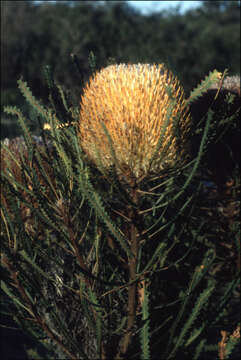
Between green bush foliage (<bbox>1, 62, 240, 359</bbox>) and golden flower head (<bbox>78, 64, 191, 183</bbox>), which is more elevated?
golden flower head (<bbox>78, 64, 191, 183</bbox>)

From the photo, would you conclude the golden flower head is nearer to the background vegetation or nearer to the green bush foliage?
the green bush foliage

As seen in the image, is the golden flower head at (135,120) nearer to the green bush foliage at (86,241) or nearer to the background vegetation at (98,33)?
the green bush foliage at (86,241)

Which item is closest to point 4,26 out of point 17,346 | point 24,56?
point 24,56

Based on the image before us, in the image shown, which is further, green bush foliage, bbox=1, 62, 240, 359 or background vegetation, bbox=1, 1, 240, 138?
background vegetation, bbox=1, 1, 240, 138

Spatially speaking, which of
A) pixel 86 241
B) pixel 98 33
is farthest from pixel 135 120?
pixel 98 33

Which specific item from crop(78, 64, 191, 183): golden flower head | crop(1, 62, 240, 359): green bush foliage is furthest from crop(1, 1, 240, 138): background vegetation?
crop(78, 64, 191, 183): golden flower head

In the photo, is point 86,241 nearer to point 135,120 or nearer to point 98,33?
point 135,120

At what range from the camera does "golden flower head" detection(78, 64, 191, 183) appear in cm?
93

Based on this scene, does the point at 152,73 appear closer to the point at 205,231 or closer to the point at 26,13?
the point at 205,231

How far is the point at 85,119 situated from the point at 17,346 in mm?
1956

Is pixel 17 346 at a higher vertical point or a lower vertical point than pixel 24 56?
lower

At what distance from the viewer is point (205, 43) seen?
18.5 metres

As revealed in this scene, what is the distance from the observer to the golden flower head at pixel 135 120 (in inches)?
36.7

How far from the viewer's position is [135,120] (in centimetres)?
93
